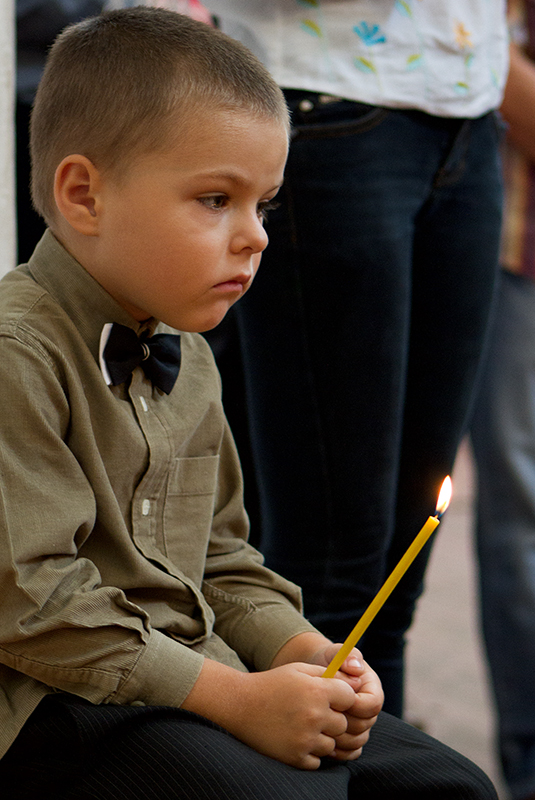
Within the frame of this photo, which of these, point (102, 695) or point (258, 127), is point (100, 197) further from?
Answer: point (102, 695)

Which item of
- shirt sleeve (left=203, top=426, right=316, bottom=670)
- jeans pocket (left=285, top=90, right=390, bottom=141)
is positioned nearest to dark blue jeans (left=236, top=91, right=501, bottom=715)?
jeans pocket (left=285, top=90, right=390, bottom=141)

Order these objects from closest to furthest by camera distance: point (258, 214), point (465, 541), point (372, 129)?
point (258, 214), point (372, 129), point (465, 541)

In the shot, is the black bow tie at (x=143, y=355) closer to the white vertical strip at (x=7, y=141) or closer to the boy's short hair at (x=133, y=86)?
the boy's short hair at (x=133, y=86)

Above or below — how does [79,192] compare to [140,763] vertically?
above

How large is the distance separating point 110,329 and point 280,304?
35 cm

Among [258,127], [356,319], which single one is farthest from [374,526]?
[258,127]

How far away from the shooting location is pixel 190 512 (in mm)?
855

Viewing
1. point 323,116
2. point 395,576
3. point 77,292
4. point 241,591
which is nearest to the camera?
point 395,576

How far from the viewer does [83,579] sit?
74 cm

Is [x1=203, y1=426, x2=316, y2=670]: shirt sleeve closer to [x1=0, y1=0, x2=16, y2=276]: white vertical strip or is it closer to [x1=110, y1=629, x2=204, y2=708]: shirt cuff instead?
[x1=110, y1=629, x2=204, y2=708]: shirt cuff

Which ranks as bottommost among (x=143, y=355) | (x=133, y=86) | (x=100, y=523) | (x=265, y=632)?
(x=265, y=632)

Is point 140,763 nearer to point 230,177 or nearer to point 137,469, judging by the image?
point 137,469

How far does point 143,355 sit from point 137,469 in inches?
3.7

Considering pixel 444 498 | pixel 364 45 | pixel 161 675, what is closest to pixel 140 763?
pixel 161 675
